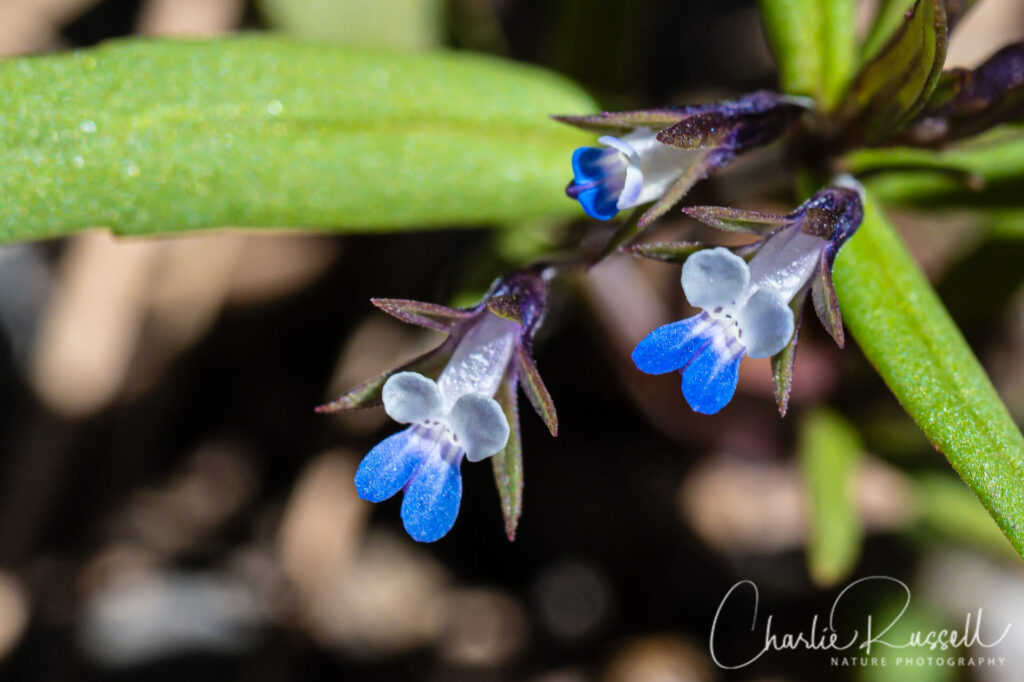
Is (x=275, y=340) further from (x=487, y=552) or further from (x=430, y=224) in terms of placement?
(x=430, y=224)

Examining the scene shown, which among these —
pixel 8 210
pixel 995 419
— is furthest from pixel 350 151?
pixel 995 419

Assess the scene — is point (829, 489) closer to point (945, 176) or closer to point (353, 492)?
point (945, 176)

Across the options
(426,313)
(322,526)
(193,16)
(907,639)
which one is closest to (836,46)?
(426,313)

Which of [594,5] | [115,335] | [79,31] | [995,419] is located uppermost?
[594,5]

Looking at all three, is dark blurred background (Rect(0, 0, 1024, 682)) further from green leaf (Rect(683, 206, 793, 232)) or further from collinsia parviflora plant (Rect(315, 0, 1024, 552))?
green leaf (Rect(683, 206, 793, 232))

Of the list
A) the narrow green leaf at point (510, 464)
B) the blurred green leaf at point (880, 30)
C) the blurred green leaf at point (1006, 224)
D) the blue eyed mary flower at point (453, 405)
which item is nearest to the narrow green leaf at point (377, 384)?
the blue eyed mary flower at point (453, 405)

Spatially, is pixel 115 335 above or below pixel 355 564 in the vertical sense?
above

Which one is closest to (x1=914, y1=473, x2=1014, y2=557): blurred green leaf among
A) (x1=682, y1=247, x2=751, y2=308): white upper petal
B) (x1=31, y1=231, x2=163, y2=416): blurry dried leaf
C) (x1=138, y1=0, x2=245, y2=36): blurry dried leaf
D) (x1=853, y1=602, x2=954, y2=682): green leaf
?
(x1=853, y1=602, x2=954, y2=682): green leaf
